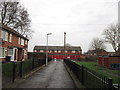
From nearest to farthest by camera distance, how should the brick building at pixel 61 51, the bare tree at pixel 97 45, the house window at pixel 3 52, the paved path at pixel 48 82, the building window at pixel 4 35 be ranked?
the paved path at pixel 48 82
the house window at pixel 3 52
the building window at pixel 4 35
the bare tree at pixel 97 45
the brick building at pixel 61 51

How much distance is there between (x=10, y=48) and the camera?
2497cm

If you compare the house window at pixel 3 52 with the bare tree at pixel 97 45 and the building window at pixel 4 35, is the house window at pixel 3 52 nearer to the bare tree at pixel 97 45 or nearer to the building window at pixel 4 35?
the building window at pixel 4 35

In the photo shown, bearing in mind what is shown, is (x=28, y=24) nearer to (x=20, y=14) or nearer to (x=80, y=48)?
(x=20, y=14)

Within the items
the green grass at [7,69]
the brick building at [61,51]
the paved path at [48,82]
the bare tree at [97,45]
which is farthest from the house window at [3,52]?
the brick building at [61,51]

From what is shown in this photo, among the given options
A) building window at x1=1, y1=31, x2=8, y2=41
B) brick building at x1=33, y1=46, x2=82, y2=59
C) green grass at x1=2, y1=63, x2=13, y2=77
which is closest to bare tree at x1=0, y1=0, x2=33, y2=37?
building window at x1=1, y1=31, x2=8, y2=41

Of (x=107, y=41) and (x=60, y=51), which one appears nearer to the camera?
(x=107, y=41)

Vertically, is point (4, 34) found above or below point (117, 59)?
above

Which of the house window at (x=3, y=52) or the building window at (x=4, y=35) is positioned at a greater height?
the building window at (x=4, y=35)

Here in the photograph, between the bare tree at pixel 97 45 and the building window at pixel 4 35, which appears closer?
the building window at pixel 4 35

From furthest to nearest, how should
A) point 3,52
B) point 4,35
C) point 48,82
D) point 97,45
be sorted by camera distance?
point 97,45, point 4,35, point 3,52, point 48,82

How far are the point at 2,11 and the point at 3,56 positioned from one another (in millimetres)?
13522

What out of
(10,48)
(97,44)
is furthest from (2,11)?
(97,44)

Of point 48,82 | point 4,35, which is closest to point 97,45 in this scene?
point 4,35

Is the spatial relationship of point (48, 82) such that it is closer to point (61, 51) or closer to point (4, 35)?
point (4, 35)
